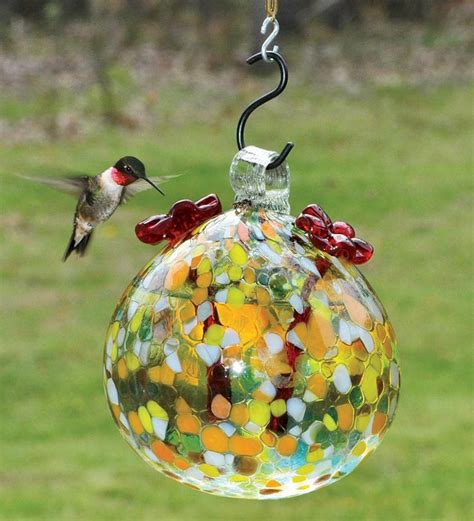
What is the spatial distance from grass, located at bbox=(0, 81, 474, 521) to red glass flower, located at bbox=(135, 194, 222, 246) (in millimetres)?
2388

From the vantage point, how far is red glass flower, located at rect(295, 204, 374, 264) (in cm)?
174

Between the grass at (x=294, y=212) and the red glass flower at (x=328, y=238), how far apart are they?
8.09 feet

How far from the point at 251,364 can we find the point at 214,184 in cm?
591

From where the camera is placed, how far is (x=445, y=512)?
4496 millimetres

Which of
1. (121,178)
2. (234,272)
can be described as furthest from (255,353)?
(121,178)

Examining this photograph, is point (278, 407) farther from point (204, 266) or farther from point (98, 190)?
point (98, 190)

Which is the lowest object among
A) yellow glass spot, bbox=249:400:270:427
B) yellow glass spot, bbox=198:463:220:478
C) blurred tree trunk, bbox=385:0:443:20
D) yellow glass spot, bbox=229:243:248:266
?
yellow glass spot, bbox=198:463:220:478

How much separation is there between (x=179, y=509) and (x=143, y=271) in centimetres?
294

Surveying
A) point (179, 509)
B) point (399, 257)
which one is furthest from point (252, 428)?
point (399, 257)

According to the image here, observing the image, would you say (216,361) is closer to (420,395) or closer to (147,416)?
(147,416)

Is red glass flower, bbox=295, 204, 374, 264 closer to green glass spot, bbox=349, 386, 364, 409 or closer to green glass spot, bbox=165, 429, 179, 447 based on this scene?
green glass spot, bbox=349, 386, 364, 409

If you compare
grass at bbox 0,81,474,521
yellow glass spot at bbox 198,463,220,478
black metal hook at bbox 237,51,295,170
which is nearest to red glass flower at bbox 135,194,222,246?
black metal hook at bbox 237,51,295,170

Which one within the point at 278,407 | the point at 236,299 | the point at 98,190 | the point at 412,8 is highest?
the point at 412,8

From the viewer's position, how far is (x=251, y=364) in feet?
5.26
